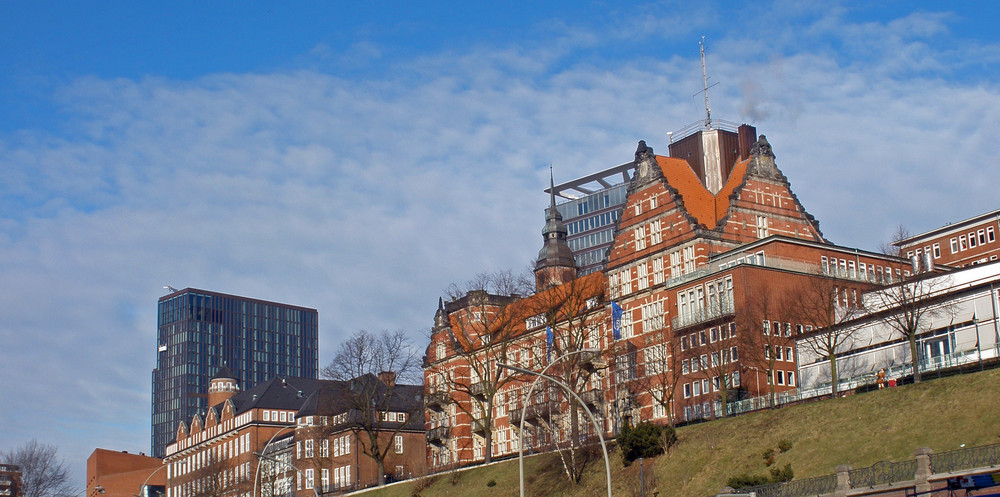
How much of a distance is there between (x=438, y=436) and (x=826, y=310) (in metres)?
49.7

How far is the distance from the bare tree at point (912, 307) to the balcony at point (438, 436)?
4759 cm

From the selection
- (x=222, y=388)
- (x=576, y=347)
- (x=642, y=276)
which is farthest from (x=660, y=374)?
(x=222, y=388)

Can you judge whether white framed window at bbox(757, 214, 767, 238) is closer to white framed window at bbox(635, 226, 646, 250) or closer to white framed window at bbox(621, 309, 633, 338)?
white framed window at bbox(635, 226, 646, 250)

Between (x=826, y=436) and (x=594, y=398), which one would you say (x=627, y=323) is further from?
(x=826, y=436)

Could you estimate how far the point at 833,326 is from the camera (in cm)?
7244

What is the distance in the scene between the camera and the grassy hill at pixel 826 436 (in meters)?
54.6

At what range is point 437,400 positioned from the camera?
106 metres

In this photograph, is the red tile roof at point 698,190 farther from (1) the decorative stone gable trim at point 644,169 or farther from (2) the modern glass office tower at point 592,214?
(2) the modern glass office tower at point 592,214

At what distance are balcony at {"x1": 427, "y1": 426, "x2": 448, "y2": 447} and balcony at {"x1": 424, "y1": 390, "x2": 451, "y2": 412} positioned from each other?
6.14 ft

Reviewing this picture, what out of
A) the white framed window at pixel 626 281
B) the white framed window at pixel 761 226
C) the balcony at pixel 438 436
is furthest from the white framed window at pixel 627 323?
the balcony at pixel 438 436

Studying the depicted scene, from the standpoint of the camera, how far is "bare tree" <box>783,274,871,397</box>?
73.5m

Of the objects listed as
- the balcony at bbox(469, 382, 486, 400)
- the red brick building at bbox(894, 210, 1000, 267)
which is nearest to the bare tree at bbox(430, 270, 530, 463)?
the balcony at bbox(469, 382, 486, 400)

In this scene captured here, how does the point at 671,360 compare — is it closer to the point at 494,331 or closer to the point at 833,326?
the point at 833,326

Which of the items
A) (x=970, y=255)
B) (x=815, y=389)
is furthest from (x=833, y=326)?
(x=970, y=255)
